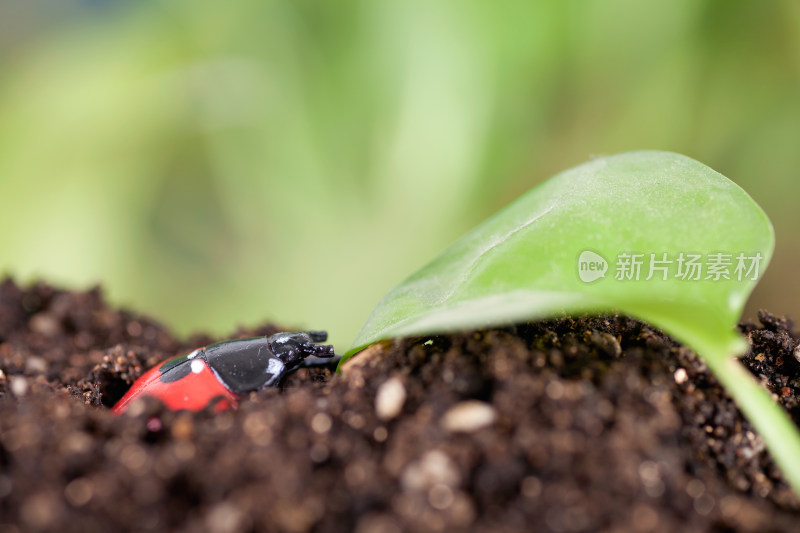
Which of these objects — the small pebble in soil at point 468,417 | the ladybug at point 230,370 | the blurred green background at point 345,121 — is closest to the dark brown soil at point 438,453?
the small pebble in soil at point 468,417

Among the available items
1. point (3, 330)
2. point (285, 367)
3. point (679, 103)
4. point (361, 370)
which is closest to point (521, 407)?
point (361, 370)

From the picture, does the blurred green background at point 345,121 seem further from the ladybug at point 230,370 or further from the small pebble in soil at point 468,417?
the small pebble in soil at point 468,417

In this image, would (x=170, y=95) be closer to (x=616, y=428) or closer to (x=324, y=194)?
(x=324, y=194)

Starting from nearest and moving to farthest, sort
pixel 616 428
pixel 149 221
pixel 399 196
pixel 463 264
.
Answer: pixel 616 428, pixel 463 264, pixel 399 196, pixel 149 221

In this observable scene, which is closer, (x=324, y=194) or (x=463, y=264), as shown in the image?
(x=463, y=264)

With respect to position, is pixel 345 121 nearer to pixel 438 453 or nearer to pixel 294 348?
pixel 294 348

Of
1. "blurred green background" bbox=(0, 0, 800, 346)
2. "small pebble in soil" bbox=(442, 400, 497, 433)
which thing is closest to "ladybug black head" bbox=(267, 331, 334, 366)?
"small pebble in soil" bbox=(442, 400, 497, 433)
